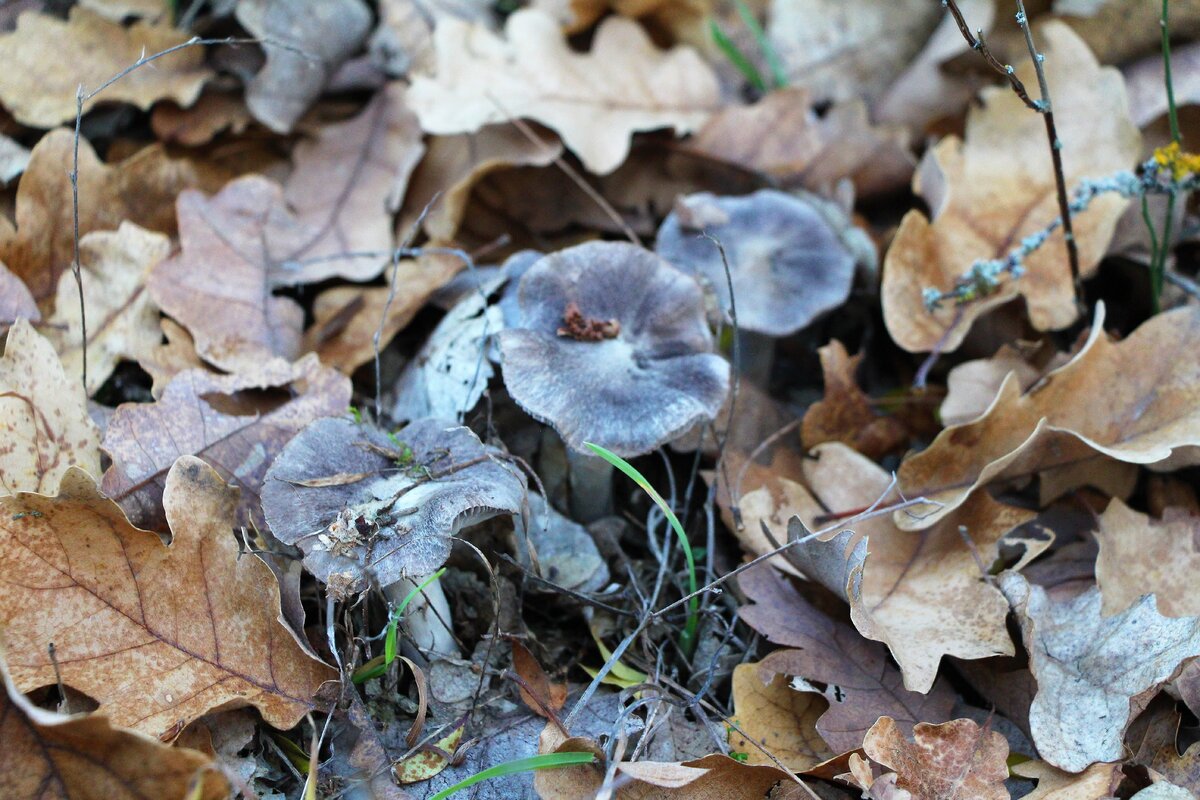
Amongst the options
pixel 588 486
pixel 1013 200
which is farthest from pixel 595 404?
pixel 1013 200

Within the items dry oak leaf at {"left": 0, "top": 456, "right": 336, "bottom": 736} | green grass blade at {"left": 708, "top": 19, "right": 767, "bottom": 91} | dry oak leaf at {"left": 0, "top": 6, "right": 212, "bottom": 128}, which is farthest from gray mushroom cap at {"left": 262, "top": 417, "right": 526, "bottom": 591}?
green grass blade at {"left": 708, "top": 19, "right": 767, "bottom": 91}

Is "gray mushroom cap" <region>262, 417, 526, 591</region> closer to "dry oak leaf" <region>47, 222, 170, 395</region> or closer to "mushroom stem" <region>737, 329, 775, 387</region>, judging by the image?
"dry oak leaf" <region>47, 222, 170, 395</region>

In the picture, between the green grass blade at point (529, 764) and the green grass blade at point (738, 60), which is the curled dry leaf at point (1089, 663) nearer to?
the green grass blade at point (529, 764)

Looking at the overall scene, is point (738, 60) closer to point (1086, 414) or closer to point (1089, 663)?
point (1086, 414)

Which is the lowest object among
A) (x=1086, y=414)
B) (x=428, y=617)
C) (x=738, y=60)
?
(x=428, y=617)

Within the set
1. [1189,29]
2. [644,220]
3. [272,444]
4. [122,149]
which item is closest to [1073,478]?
[644,220]

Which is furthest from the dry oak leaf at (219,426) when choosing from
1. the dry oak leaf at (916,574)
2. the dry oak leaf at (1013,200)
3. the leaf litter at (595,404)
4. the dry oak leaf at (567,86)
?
the dry oak leaf at (1013,200)

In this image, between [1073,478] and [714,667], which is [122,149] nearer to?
[714,667]
